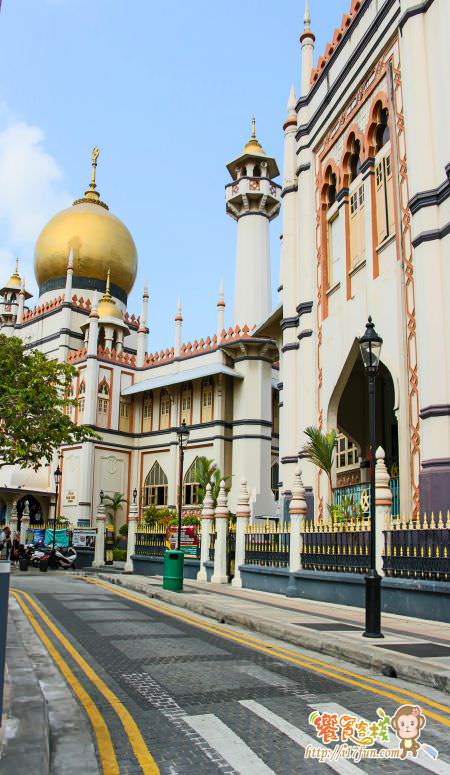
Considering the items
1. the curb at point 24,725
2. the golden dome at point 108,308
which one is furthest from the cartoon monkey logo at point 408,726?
the golden dome at point 108,308

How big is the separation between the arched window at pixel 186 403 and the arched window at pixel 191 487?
2635 millimetres

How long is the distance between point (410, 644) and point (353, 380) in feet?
47.1

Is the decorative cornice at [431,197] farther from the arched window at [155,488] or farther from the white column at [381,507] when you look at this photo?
the arched window at [155,488]

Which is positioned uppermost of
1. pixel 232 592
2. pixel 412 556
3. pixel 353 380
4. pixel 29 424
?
pixel 353 380

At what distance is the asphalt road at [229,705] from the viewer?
4566 millimetres

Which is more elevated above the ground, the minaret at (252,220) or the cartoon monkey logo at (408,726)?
the minaret at (252,220)

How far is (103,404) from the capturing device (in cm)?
4150

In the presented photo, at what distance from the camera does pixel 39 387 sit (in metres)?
23.6

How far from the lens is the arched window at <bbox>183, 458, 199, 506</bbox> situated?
38.4 meters

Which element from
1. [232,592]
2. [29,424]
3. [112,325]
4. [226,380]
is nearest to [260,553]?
[232,592]

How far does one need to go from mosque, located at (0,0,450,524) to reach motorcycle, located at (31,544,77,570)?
318 inches

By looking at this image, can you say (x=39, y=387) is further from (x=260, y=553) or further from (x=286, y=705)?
(x=286, y=705)

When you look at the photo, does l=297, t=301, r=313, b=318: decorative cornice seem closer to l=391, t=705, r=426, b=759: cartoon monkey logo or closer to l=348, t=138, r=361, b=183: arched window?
l=348, t=138, r=361, b=183: arched window

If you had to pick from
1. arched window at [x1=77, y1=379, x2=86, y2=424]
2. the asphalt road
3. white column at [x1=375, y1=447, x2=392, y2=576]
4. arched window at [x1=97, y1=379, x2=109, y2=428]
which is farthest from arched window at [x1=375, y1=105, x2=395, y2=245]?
arched window at [x1=77, y1=379, x2=86, y2=424]
